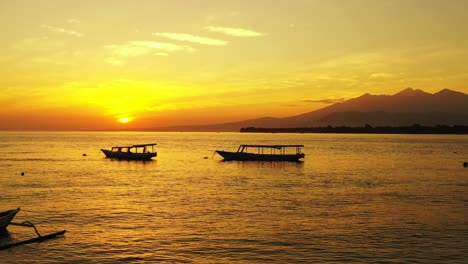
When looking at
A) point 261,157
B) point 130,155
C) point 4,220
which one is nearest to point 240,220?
point 4,220

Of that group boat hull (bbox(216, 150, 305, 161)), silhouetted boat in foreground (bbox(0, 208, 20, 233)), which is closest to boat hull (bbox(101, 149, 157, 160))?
boat hull (bbox(216, 150, 305, 161))

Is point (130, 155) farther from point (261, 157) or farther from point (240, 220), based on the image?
point (240, 220)

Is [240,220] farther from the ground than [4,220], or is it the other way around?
[4,220]

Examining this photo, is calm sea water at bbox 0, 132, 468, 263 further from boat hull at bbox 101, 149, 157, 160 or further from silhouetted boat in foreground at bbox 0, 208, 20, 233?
boat hull at bbox 101, 149, 157, 160

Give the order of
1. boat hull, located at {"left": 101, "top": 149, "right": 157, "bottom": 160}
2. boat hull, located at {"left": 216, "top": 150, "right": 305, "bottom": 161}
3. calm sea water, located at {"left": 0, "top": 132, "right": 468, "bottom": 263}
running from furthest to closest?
boat hull, located at {"left": 101, "top": 149, "right": 157, "bottom": 160}
boat hull, located at {"left": 216, "top": 150, "right": 305, "bottom": 161}
calm sea water, located at {"left": 0, "top": 132, "right": 468, "bottom": 263}

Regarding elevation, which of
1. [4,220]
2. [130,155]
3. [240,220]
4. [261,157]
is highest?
[130,155]

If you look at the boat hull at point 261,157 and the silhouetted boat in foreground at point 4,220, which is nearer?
the silhouetted boat in foreground at point 4,220

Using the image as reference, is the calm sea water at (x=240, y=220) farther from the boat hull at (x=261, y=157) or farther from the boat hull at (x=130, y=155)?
the boat hull at (x=130, y=155)

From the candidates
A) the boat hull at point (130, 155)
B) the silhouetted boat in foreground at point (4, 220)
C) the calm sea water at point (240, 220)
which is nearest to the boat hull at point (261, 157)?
the boat hull at point (130, 155)

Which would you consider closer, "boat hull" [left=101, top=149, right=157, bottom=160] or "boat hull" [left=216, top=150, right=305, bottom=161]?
"boat hull" [left=216, top=150, right=305, bottom=161]

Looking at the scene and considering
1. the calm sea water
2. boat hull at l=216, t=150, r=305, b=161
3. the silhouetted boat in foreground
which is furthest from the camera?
boat hull at l=216, t=150, r=305, b=161

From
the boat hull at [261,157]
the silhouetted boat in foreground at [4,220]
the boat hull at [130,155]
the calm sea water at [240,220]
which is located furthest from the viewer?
the boat hull at [130,155]

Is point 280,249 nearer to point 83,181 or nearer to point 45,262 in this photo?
point 45,262

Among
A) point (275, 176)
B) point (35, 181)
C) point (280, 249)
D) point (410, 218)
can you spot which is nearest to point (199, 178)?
point (275, 176)
